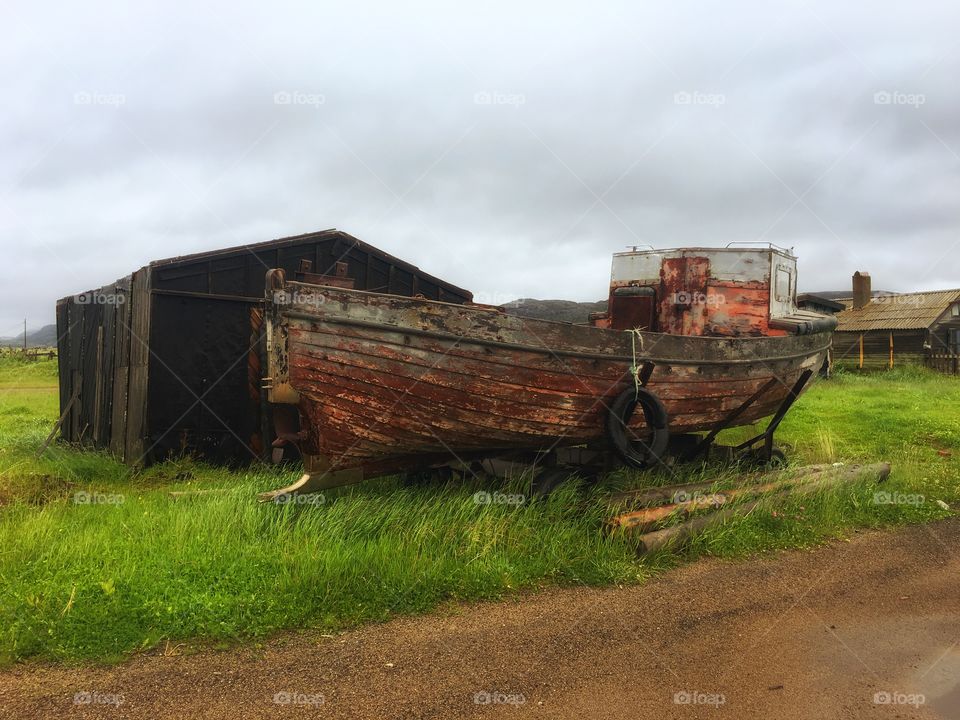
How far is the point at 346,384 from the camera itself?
218 inches

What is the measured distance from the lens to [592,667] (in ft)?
11.4

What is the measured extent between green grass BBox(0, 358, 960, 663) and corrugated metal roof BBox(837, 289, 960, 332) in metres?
21.8

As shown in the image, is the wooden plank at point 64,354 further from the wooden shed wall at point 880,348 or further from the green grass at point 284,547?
the wooden shed wall at point 880,348

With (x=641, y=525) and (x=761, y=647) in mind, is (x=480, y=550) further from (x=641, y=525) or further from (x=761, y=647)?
(x=761, y=647)

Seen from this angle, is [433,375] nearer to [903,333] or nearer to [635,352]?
[635,352]

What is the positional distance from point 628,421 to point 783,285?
389 cm

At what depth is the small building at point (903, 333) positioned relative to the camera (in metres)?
25.2

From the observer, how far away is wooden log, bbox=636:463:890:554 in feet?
16.5

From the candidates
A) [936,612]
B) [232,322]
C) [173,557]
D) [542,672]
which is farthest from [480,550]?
[232,322]

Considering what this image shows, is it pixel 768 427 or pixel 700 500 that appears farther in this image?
pixel 768 427

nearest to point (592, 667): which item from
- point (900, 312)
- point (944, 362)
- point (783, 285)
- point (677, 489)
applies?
point (677, 489)

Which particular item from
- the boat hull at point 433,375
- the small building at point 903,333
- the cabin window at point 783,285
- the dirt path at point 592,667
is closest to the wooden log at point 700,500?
the dirt path at point 592,667

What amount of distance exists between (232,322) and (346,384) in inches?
160

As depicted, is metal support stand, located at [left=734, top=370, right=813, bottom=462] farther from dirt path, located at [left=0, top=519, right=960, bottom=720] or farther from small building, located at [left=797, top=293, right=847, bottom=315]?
small building, located at [left=797, top=293, right=847, bottom=315]
